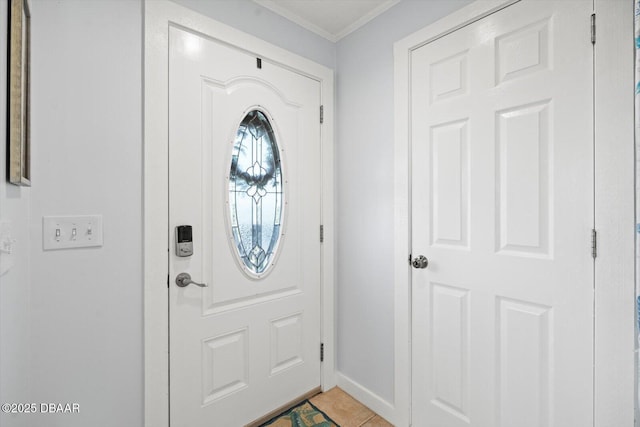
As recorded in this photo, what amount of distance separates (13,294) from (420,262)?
1.62 meters

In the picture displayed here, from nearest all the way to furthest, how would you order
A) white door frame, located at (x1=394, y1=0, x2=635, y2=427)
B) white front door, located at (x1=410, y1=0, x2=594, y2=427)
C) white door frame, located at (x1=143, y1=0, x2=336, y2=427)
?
white door frame, located at (x1=394, y1=0, x2=635, y2=427) → white front door, located at (x1=410, y1=0, x2=594, y2=427) → white door frame, located at (x1=143, y1=0, x2=336, y2=427)

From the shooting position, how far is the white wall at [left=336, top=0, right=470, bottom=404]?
1.72 m

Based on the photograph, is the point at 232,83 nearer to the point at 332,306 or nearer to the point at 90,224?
the point at 90,224

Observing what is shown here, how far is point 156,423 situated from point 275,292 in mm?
803

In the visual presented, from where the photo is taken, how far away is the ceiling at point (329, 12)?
171cm

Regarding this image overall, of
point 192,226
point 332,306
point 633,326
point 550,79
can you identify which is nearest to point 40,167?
point 192,226

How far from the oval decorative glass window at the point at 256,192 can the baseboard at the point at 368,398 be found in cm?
100

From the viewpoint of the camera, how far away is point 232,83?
1573 mm

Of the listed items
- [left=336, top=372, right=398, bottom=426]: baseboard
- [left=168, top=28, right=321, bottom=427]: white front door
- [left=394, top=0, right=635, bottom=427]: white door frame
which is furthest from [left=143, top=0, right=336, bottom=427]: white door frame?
[left=394, top=0, right=635, bottom=427]: white door frame

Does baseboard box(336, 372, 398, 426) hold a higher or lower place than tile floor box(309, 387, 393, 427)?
higher

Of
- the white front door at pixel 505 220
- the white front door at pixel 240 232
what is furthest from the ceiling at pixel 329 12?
the white front door at pixel 505 220

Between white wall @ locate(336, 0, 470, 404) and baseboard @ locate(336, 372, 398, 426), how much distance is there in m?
0.03

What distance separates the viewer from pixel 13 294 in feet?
2.93

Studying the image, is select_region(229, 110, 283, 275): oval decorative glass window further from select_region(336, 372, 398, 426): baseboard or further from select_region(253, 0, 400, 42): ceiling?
select_region(336, 372, 398, 426): baseboard
